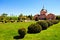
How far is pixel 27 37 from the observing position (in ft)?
72.2

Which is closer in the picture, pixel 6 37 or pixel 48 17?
pixel 6 37

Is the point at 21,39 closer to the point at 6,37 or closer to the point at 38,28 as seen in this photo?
the point at 6,37

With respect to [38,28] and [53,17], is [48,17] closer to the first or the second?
[53,17]

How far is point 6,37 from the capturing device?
72.1ft

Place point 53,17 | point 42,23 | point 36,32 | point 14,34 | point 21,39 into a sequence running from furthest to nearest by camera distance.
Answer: point 53,17, point 42,23, point 36,32, point 14,34, point 21,39

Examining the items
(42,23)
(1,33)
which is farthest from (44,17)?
(1,33)

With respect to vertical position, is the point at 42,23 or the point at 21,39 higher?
the point at 42,23

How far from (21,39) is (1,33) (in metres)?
4.45

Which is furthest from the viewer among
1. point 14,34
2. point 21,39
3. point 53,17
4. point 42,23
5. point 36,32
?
point 53,17

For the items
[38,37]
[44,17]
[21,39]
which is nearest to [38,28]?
[38,37]

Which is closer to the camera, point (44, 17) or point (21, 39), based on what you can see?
point (21, 39)

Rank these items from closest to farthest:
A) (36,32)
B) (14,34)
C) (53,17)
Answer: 1. (14,34)
2. (36,32)
3. (53,17)

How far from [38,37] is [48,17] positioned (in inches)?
1890

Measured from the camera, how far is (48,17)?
69562 millimetres
